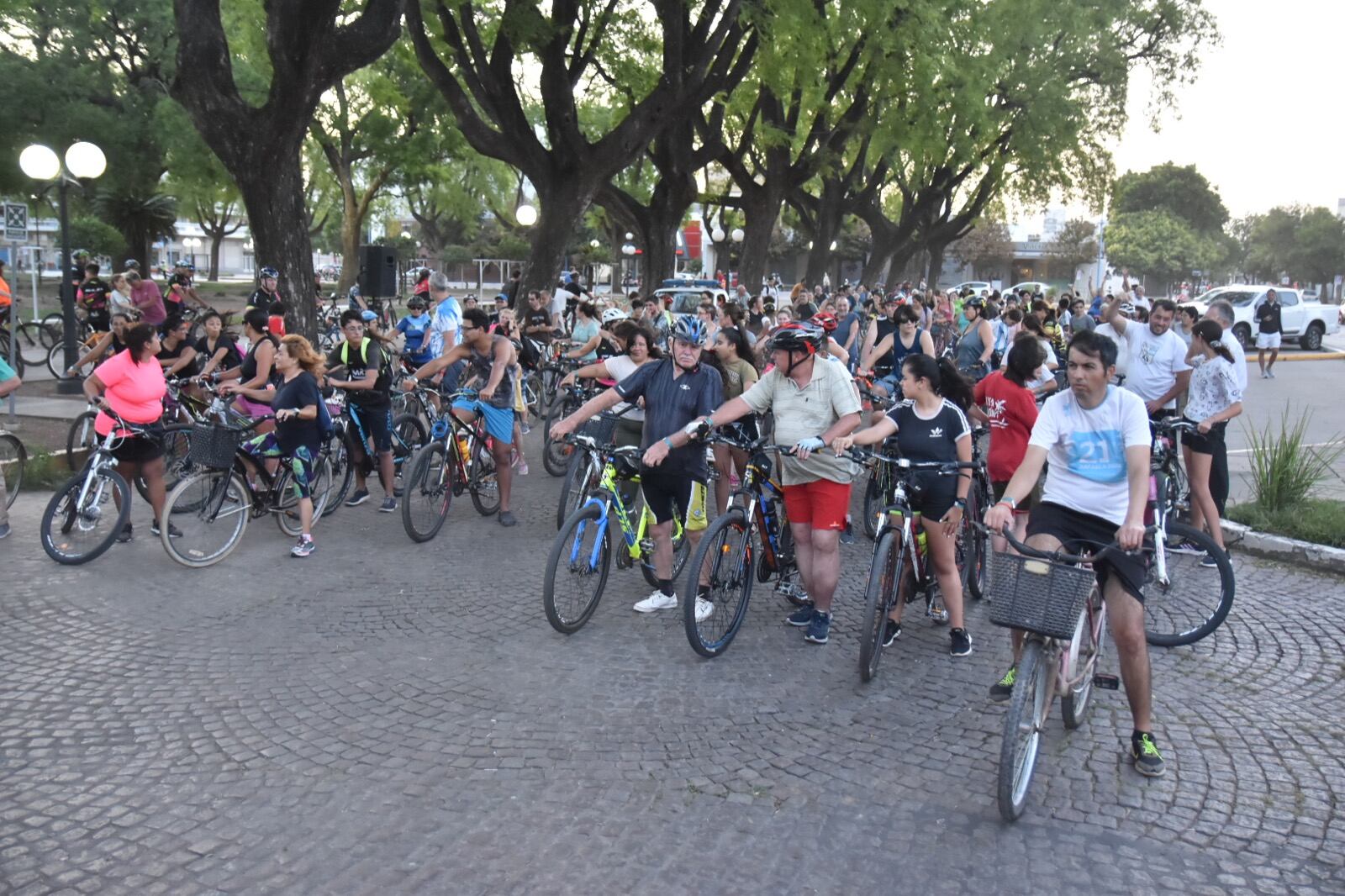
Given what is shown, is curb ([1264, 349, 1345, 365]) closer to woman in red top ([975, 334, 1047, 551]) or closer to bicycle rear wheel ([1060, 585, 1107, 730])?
woman in red top ([975, 334, 1047, 551])

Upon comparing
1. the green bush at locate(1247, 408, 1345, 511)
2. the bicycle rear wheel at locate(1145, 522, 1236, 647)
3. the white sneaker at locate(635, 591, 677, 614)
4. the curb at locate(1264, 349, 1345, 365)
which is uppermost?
the curb at locate(1264, 349, 1345, 365)

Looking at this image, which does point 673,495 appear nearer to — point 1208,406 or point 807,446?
point 807,446

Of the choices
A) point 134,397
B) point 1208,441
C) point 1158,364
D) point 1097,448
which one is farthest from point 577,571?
point 1158,364

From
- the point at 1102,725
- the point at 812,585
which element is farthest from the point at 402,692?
the point at 1102,725

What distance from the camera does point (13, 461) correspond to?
9.14 m

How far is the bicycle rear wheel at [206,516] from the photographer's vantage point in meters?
7.38

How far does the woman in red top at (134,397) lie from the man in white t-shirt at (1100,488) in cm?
582

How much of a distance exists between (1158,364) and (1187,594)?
7.08ft

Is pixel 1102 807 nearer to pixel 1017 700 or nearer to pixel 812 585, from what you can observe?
A: pixel 1017 700

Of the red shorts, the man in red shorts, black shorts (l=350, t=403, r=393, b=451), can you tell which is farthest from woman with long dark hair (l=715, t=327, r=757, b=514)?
black shorts (l=350, t=403, r=393, b=451)

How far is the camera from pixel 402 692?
5.33 meters

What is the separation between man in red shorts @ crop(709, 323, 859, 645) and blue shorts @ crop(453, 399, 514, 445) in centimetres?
330

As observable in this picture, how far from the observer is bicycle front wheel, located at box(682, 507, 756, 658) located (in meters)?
5.67

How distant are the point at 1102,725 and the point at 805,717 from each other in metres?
1.41
